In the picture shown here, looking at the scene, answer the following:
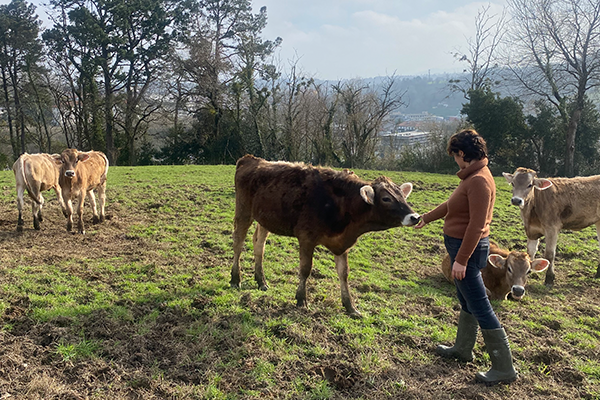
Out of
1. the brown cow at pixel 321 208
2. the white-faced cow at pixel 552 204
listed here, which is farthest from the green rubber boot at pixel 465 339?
the white-faced cow at pixel 552 204

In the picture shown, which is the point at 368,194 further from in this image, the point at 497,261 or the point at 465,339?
the point at 497,261

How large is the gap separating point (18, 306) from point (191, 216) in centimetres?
587

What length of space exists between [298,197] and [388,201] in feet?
4.18

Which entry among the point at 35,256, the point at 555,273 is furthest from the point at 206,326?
the point at 555,273

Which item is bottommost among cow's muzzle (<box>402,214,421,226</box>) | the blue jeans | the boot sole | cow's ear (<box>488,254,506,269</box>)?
the boot sole

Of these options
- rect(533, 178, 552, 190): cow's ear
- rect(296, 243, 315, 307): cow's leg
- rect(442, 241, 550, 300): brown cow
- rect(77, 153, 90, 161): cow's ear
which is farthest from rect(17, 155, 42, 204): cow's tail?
rect(533, 178, 552, 190): cow's ear

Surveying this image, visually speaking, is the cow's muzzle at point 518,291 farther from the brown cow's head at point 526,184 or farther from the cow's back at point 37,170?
the cow's back at point 37,170

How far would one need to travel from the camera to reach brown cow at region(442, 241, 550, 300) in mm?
6140

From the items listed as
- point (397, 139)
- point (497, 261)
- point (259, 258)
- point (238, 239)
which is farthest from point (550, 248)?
point (397, 139)

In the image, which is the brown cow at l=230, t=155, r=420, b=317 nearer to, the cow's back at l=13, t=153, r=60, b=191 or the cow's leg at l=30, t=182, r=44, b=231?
the cow's leg at l=30, t=182, r=44, b=231

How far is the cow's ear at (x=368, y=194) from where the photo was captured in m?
4.71

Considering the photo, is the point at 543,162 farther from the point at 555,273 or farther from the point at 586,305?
the point at 586,305

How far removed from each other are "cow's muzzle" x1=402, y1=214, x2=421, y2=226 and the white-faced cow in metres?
4.38

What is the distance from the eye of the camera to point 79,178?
9.02 metres
